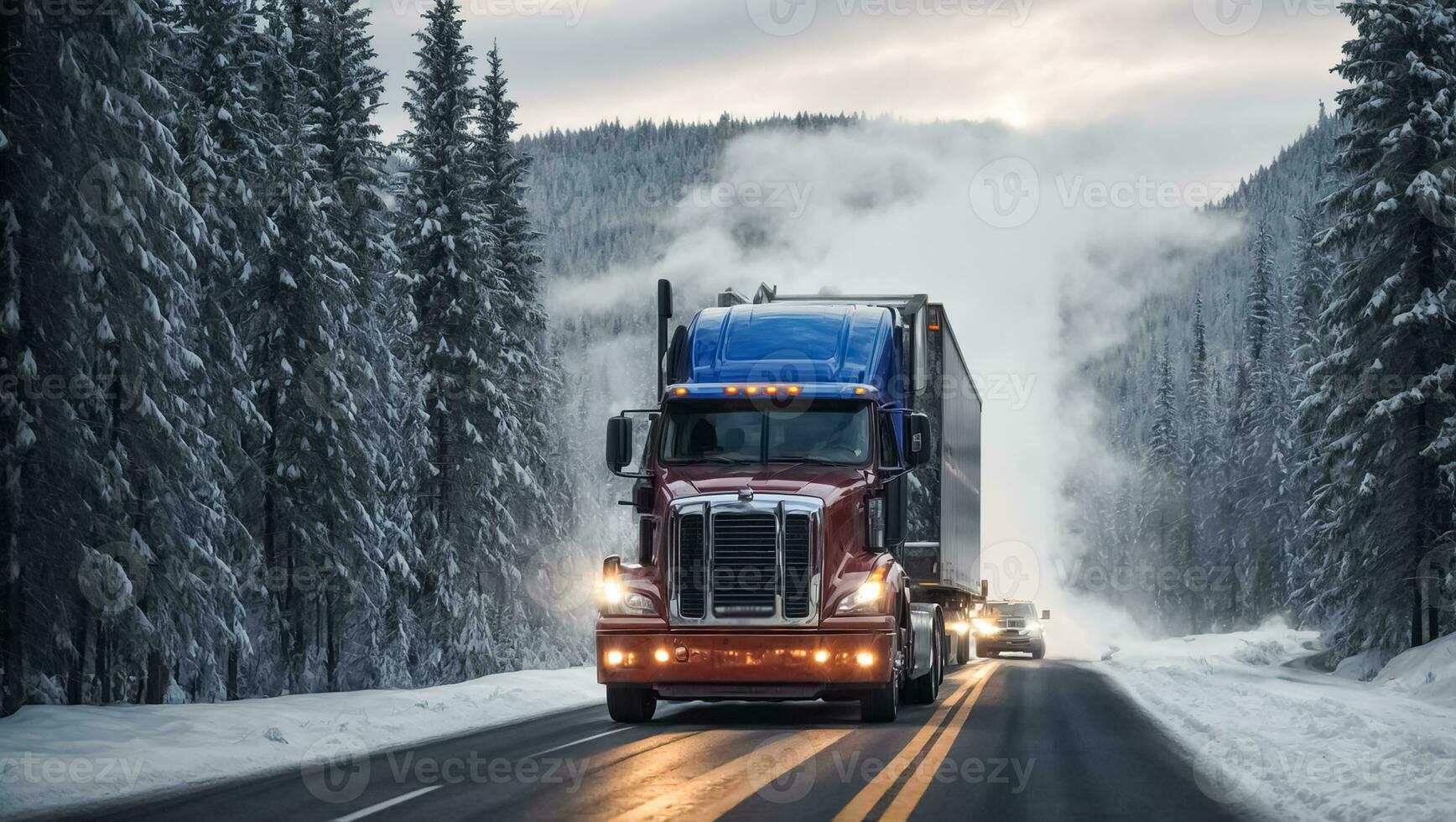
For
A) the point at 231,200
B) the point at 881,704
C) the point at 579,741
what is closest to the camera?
the point at 579,741

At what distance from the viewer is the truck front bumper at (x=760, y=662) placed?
15672 mm

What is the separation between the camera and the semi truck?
15773mm

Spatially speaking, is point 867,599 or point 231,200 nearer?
point 867,599

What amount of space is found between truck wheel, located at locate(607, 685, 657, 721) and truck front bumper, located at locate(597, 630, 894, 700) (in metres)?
1.02

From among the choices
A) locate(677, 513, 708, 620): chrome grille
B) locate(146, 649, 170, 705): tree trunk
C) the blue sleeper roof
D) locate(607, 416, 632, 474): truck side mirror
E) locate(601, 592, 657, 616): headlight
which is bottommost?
locate(146, 649, 170, 705): tree trunk

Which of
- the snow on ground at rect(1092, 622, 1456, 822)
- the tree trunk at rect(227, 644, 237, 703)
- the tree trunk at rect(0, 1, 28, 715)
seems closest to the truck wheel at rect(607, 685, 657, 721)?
the snow on ground at rect(1092, 622, 1456, 822)

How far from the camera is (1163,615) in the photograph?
334ft

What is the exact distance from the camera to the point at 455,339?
40125mm

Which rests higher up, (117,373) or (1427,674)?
(117,373)

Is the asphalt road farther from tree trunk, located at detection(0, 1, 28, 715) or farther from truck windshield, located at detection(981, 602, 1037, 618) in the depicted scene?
truck windshield, located at detection(981, 602, 1037, 618)

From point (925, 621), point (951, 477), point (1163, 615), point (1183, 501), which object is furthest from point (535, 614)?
point (1163, 615)

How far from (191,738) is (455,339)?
89.8ft

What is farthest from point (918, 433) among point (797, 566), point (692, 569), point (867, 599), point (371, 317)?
point (371, 317)

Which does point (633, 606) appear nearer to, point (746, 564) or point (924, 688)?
point (746, 564)
